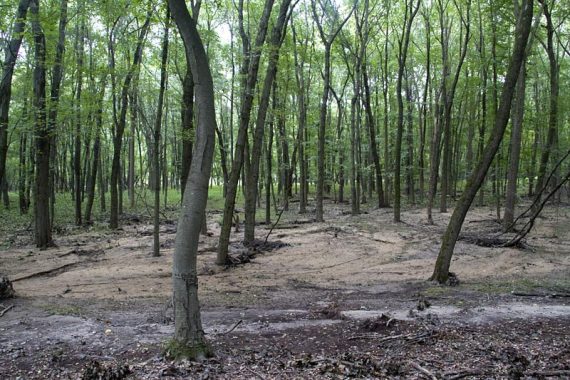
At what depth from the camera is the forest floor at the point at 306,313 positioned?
477cm

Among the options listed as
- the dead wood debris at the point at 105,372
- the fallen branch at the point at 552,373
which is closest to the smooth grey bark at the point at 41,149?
the dead wood debris at the point at 105,372

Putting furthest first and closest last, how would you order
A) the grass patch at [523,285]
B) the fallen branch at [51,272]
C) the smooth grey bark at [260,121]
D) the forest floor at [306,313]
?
the smooth grey bark at [260,121], the fallen branch at [51,272], the grass patch at [523,285], the forest floor at [306,313]

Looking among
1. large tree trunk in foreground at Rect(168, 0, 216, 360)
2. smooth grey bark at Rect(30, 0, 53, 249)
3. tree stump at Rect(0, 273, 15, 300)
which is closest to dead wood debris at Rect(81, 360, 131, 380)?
large tree trunk in foreground at Rect(168, 0, 216, 360)

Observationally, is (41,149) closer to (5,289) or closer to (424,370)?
(5,289)

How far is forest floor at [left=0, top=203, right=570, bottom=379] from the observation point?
15.7ft

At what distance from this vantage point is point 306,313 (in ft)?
23.2

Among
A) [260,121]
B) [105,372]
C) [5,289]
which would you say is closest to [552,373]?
[105,372]

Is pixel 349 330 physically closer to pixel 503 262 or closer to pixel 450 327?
pixel 450 327

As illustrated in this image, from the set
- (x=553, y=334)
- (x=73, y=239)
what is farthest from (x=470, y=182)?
(x=73, y=239)

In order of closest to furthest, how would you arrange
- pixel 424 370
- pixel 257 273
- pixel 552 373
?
pixel 552 373
pixel 424 370
pixel 257 273

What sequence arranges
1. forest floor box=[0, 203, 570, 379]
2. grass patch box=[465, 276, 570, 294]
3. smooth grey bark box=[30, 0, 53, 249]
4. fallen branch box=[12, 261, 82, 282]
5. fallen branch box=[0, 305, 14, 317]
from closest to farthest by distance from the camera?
1. forest floor box=[0, 203, 570, 379]
2. fallen branch box=[0, 305, 14, 317]
3. grass patch box=[465, 276, 570, 294]
4. fallen branch box=[12, 261, 82, 282]
5. smooth grey bark box=[30, 0, 53, 249]

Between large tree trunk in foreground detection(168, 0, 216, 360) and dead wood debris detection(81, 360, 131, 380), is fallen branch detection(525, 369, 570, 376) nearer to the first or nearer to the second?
large tree trunk in foreground detection(168, 0, 216, 360)

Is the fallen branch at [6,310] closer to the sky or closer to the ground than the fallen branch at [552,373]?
closer to the ground

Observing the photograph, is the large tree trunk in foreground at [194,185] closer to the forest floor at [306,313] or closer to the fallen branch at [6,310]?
the forest floor at [306,313]
